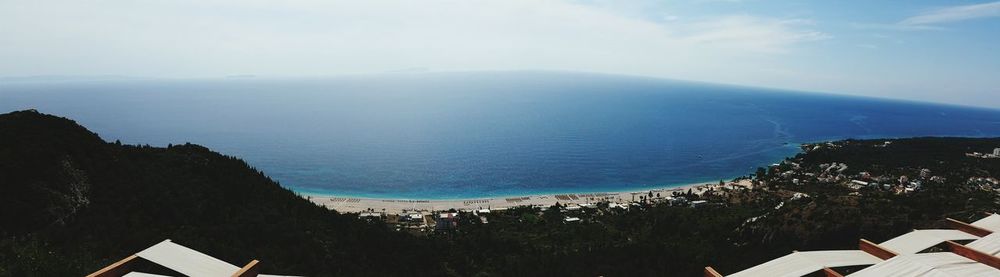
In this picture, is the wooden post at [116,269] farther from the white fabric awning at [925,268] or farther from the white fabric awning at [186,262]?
the white fabric awning at [925,268]

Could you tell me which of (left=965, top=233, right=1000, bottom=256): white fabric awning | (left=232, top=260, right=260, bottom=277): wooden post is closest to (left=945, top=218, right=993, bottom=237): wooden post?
(left=965, top=233, right=1000, bottom=256): white fabric awning

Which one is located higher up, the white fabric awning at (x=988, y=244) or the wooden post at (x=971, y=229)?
the white fabric awning at (x=988, y=244)

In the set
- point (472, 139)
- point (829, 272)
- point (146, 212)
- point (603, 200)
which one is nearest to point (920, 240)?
point (829, 272)

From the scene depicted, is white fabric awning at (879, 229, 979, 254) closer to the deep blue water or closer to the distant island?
the distant island

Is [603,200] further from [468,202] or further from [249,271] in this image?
[249,271]

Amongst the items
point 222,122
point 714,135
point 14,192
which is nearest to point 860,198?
point 14,192

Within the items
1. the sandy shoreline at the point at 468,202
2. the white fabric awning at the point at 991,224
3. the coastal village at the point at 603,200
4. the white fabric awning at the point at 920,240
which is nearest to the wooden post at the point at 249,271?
the white fabric awning at the point at 920,240
